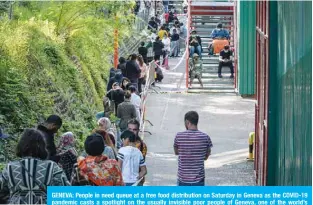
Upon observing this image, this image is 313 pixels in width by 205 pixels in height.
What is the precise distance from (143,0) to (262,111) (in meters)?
29.3

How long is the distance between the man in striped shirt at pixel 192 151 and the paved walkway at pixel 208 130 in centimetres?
507

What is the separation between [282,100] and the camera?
48.5ft

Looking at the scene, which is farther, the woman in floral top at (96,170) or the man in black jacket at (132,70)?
the man in black jacket at (132,70)

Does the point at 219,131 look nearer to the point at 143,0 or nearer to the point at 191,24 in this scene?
the point at 191,24

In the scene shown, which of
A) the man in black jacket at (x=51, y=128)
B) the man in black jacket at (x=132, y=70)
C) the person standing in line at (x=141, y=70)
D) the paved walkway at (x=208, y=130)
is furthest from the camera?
the person standing in line at (x=141, y=70)

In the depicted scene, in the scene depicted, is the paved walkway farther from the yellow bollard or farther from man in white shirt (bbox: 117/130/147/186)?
man in white shirt (bbox: 117/130/147/186)

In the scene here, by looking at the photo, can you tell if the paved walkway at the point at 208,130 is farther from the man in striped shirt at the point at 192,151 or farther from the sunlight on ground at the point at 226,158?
the man in striped shirt at the point at 192,151

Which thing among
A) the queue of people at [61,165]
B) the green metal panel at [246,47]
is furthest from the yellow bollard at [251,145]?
the green metal panel at [246,47]

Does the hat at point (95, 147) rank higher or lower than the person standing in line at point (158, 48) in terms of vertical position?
higher

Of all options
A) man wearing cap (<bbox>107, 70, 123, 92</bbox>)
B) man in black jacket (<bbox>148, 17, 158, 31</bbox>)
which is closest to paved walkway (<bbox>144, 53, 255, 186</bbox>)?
man wearing cap (<bbox>107, 70, 123, 92</bbox>)

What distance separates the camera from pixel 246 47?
29.4 metres

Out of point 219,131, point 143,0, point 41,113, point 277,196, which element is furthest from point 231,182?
point 143,0

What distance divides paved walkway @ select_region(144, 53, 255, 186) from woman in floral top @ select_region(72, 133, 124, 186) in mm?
7194

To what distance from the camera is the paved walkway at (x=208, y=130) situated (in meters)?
20.0
